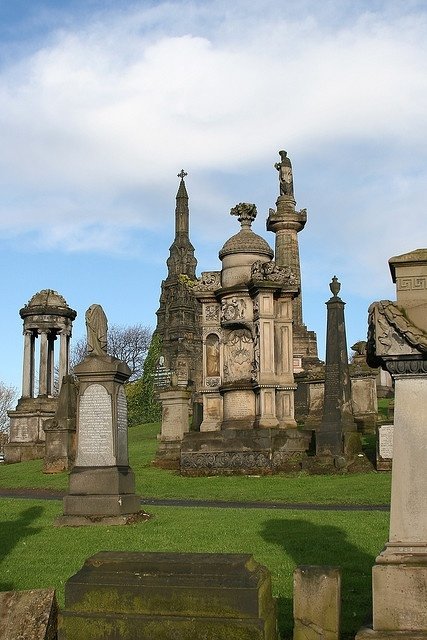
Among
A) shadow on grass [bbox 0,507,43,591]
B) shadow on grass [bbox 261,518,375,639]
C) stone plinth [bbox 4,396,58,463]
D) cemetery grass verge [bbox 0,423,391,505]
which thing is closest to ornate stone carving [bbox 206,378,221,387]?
cemetery grass verge [bbox 0,423,391,505]

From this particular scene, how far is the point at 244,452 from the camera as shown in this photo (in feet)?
72.5

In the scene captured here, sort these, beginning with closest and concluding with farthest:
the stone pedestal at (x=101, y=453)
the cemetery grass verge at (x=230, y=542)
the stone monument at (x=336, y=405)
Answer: the cemetery grass verge at (x=230, y=542) < the stone pedestal at (x=101, y=453) < the stone monument at (x=336, y=405)

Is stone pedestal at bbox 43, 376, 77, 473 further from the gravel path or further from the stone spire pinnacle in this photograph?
the stone spire pinnacle

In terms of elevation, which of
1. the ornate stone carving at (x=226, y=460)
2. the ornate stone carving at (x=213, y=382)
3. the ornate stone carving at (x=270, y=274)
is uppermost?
the ornate stone carving at (x=270, y=274)


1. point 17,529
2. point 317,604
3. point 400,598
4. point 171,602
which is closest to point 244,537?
point 17,529

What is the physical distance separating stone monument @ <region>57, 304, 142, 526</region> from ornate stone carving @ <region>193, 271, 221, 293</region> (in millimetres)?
9434

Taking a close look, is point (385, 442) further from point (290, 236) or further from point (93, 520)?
point (290, 236)

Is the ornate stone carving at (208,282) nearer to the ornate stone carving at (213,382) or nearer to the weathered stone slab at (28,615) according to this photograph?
the ornate stone carving at (213,382)

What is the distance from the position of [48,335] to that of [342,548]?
33888mm

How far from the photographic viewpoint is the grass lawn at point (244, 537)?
867 cm

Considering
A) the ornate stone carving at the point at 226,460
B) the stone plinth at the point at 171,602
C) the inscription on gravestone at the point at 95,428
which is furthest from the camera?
the ornate stone carving at the point at 226,460

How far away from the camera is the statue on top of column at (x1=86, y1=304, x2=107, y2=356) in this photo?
15.7m

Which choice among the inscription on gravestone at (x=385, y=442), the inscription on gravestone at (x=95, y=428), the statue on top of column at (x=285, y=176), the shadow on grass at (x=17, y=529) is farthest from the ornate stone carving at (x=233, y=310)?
the statue on top of column at (x=285, y=176)

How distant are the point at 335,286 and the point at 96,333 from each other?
11877mm
